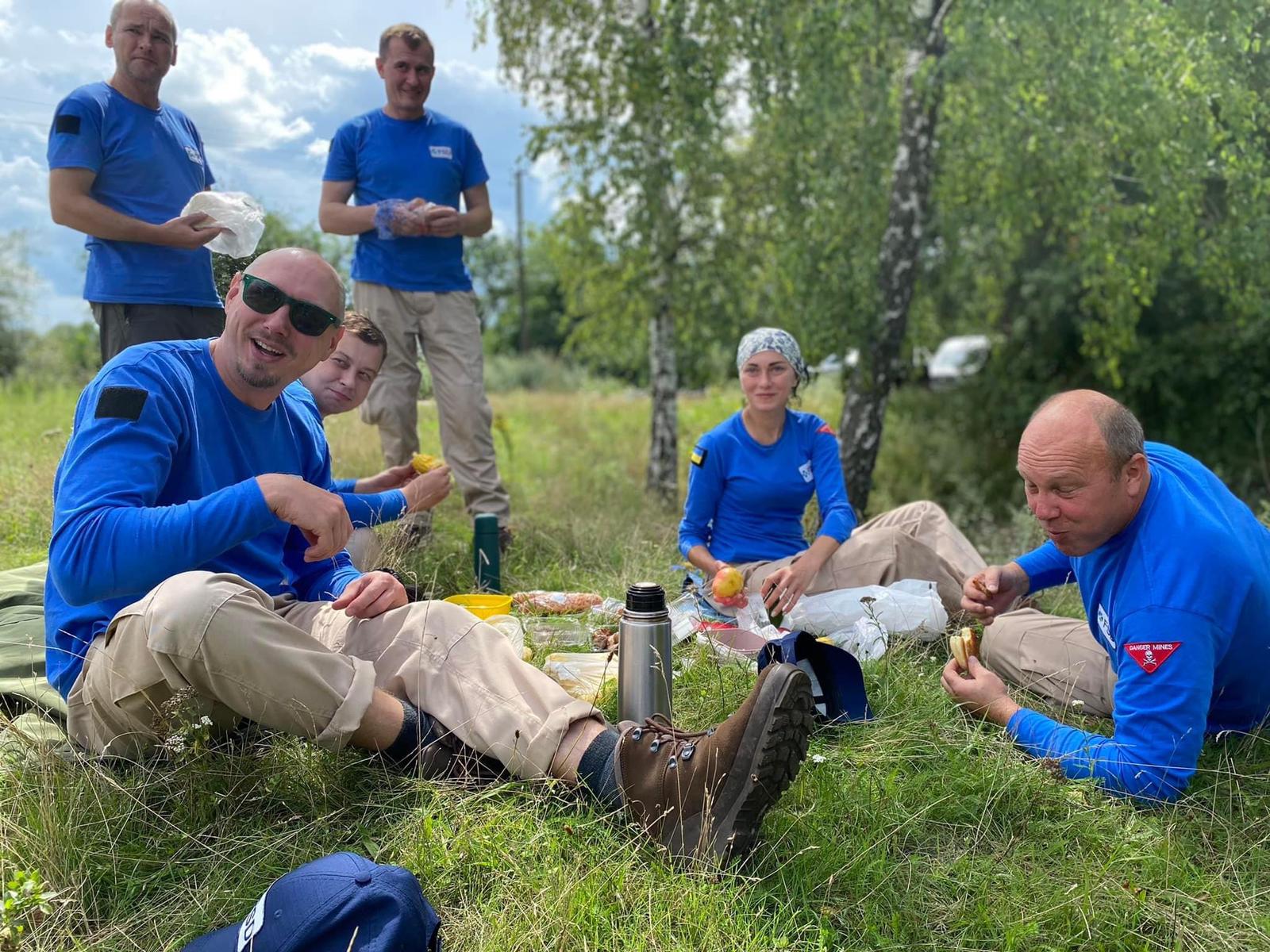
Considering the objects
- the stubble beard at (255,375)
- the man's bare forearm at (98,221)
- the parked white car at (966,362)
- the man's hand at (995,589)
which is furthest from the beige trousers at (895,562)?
the parked white car at (966,362)

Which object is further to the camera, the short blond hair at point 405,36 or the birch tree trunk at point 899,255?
the birch tree trunk at point 899,255

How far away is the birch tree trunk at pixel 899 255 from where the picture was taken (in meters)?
7.88

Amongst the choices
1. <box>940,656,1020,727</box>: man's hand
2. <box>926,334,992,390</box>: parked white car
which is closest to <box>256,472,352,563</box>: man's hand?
<box>940,656,1020,727</box>: man's hand

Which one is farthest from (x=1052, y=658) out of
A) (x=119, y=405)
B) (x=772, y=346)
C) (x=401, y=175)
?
(x=401, y=175)

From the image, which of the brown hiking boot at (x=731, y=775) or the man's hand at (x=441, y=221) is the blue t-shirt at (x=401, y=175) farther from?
the brown hiking boot at (x=731, y=775)

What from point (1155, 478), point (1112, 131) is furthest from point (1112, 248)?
point (1155, 478)

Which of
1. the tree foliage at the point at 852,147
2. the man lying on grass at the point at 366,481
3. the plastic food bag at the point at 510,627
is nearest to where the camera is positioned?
the plastic food bag at the point at 510,627

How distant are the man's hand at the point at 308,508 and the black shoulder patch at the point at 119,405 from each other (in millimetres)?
393

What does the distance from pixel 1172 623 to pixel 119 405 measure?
2.71 meters

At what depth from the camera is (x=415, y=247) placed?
5.52 meters

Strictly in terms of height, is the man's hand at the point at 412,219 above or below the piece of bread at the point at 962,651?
above

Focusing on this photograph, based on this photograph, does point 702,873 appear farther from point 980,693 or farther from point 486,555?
point 486,555

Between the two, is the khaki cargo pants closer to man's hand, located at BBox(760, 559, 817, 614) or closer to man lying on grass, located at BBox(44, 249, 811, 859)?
man's hand, located at BBox(760, 559, 817, 614)

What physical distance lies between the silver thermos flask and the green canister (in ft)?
6.24
